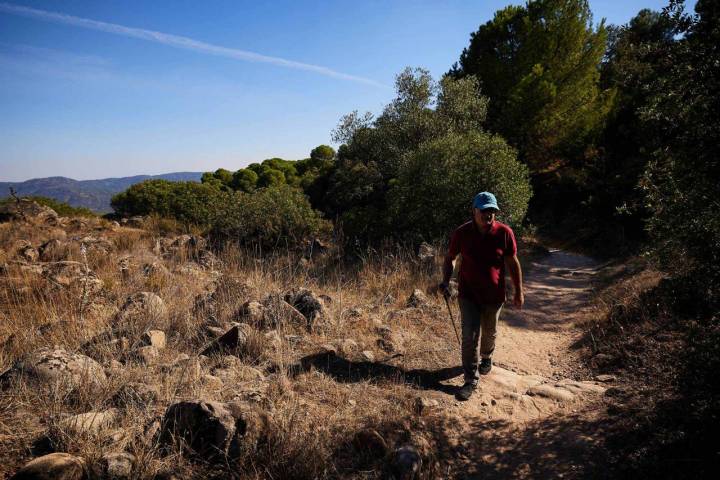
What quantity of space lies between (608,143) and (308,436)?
52.2 feet

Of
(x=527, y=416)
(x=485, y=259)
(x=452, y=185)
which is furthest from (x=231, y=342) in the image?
(x=452, y=185)

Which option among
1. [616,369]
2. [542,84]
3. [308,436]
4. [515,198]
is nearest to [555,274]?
[515,198]

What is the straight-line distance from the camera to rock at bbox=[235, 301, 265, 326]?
5.07m

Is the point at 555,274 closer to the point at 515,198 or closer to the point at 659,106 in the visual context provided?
the point at 515,198

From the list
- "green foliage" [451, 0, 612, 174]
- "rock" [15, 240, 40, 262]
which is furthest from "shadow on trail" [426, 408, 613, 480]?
"green foliage" [451, 0, 612, 174]

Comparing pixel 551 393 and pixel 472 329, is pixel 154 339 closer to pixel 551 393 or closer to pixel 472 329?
pixel 472 329

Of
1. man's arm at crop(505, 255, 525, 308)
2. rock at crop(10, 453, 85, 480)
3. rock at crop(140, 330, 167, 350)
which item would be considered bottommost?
rock at crop(10, 453, 85, 480)

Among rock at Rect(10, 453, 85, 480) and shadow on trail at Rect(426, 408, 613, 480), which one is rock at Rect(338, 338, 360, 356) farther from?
rock at Rect(10, 453, 85, 480)

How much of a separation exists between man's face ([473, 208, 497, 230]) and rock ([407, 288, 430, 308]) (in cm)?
267

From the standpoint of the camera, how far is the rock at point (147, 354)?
3.93 m

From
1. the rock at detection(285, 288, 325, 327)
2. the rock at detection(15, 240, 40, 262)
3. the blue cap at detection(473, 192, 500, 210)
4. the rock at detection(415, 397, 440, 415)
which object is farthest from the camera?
the rock at detection(15, 240, 40, 262)

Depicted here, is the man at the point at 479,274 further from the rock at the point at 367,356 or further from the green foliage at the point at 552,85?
the green foliage at the point at 552,85

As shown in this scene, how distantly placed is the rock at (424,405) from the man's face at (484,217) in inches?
69.3

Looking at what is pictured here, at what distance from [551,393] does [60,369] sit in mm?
4673
